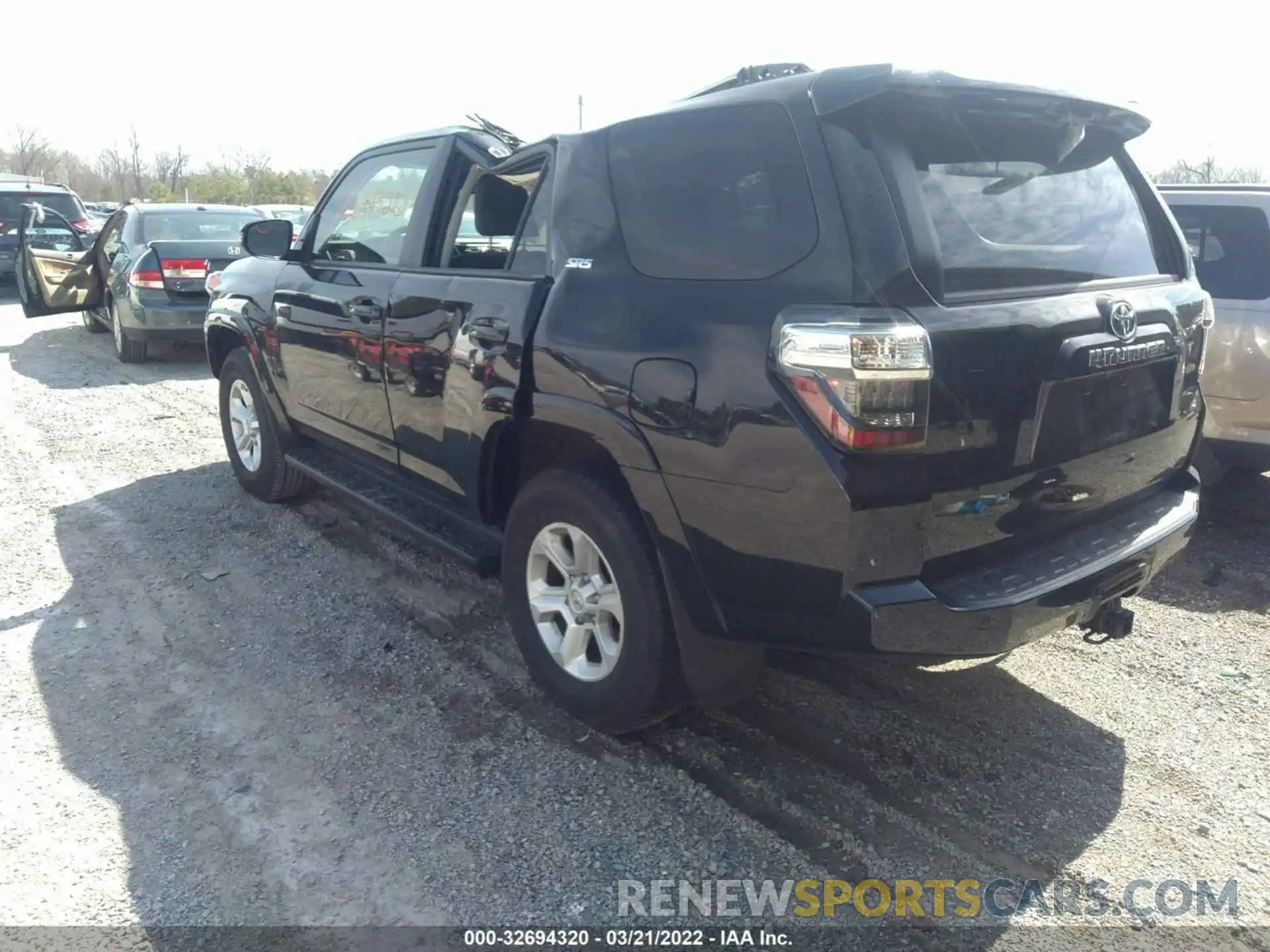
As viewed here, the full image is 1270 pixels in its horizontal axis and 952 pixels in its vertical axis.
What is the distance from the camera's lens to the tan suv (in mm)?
5145

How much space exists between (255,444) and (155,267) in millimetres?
5472

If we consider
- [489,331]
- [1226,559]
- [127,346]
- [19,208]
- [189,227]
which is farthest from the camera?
[19,208]

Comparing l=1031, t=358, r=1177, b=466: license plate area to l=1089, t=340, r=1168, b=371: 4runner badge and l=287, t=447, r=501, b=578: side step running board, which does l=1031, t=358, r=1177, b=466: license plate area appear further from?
l=287, t=447, r=501, b=578: side step running board

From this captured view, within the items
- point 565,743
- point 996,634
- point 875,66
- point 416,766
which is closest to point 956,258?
point 875,66

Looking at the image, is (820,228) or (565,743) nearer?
(820,228)

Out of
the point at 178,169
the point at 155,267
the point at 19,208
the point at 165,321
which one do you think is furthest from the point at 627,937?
the point at 178,169

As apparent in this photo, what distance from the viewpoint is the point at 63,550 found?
5082mm

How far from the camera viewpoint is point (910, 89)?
254cm

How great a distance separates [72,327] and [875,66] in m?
13.8

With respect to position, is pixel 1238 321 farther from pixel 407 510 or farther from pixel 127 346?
pixel 127 346

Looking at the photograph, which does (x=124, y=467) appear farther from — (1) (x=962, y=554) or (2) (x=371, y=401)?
(1) (x=962, y=554)

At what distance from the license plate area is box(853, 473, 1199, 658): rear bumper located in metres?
0.28

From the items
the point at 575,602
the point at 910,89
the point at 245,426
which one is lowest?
the point at 575,602

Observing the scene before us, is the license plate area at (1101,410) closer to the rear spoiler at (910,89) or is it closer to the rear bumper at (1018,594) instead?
the rear bumper at (1018,594)
